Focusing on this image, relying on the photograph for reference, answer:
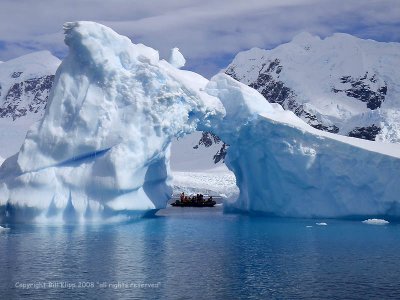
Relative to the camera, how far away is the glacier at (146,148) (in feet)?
84.1

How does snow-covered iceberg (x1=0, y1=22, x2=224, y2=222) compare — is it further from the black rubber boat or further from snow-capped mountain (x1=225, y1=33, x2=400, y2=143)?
snow-capped mountain (x1=225, y1=33, x2=400, y2=143)

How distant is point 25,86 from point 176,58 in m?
124

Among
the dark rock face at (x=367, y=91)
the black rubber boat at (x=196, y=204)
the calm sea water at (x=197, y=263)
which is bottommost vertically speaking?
the calm sea water at (x=197, y=263)

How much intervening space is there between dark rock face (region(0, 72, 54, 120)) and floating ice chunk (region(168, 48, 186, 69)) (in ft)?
381

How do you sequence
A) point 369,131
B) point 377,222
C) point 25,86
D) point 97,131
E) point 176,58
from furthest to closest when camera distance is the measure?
point 25,86, point 369,131, point 176,58, point 377,222, point 97,131

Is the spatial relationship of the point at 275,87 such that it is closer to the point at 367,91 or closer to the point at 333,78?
the point at 333,78

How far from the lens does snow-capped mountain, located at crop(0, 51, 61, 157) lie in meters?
142

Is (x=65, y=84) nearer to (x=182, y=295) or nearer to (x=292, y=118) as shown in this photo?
(x=292, y=118)

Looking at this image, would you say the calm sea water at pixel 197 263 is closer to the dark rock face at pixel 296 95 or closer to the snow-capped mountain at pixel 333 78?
the dark rock face at pixel 296 95

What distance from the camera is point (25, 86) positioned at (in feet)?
490

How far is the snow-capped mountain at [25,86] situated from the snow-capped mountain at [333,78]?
173ft

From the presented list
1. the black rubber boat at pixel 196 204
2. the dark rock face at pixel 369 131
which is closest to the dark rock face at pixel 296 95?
the dark rock face at pixel 369 131

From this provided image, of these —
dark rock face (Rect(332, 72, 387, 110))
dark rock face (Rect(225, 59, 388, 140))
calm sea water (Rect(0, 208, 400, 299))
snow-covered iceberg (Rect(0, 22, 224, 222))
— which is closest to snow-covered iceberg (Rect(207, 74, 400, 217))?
snow-covered iceberg (Rect(0, 22, 224, 222))

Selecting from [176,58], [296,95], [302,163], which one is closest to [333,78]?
[296,95]
